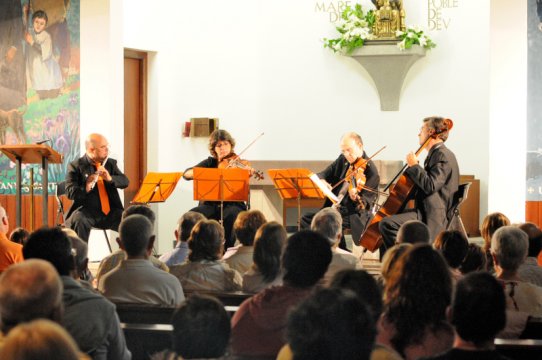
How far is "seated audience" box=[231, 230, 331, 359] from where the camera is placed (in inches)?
146

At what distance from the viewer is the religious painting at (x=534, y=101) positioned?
28.6ft

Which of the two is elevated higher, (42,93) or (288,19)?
(288,19)

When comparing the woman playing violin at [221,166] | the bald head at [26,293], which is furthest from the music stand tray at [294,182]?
the bald head at [26,293]

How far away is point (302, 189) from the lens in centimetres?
865

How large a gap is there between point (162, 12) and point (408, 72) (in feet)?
10.7

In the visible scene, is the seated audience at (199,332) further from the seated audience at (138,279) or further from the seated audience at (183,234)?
the seated audience at (183,234)

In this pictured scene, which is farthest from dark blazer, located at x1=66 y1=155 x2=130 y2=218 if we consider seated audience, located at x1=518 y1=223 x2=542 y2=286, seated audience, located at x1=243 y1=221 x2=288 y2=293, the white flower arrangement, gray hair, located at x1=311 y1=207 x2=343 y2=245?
seated audience, located at x1=518 y1=223 x2=542 y2=286

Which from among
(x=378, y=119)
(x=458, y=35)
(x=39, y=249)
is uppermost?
(x=458, y=35)

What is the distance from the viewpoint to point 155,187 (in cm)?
900

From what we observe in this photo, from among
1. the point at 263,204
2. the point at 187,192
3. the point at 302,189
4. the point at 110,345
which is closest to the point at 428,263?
the point at 110,345

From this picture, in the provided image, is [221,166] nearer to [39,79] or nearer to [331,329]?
[39,79]

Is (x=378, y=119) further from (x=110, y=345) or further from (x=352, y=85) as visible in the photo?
(x=110, y=345)

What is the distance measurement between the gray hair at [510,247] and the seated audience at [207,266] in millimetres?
1478

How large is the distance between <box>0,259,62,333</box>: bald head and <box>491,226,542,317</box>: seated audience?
2.50m
